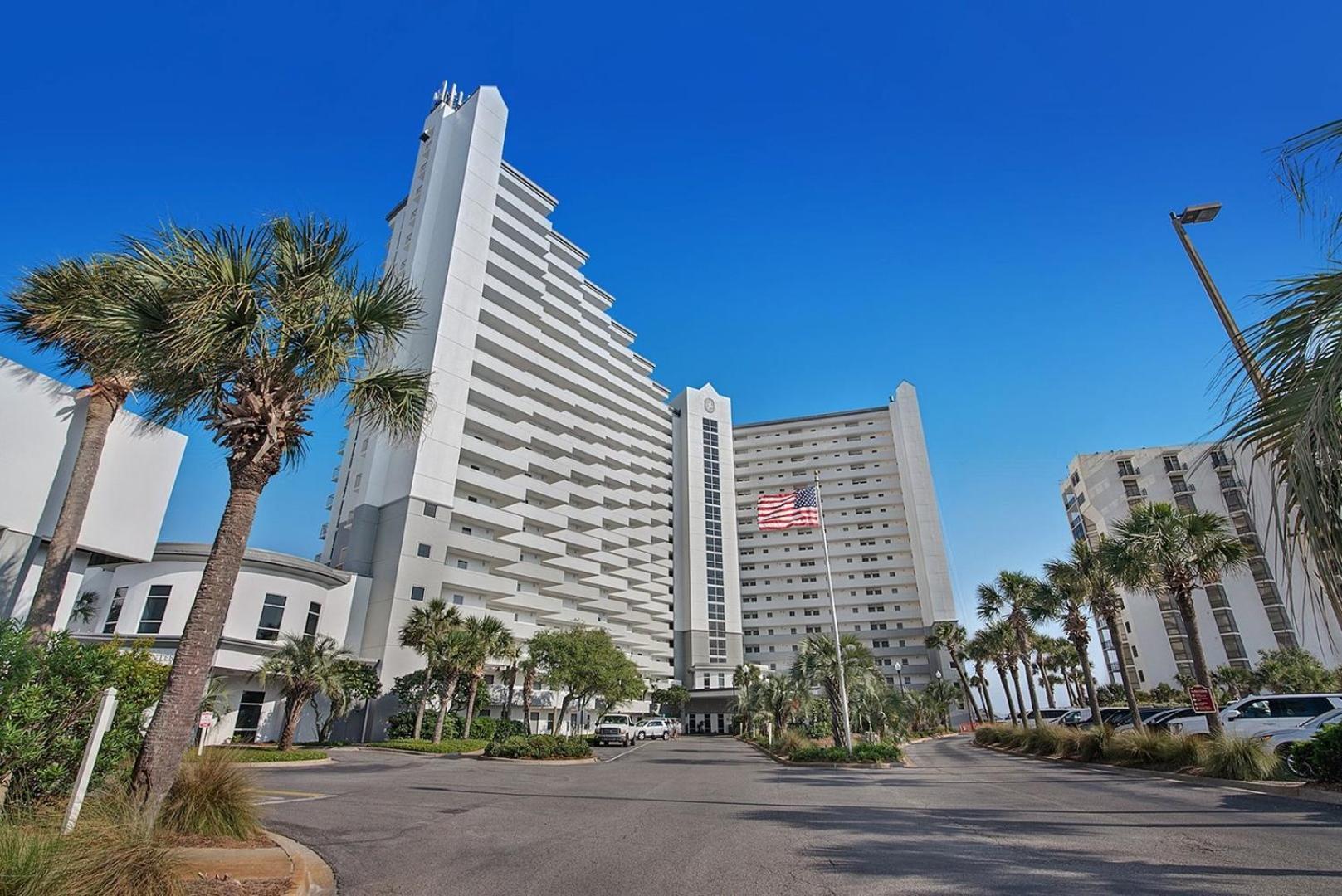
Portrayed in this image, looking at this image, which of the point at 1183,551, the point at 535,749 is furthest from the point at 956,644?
the point at 535,749

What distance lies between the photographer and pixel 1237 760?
14.7 meters

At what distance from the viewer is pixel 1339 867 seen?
22.3ft

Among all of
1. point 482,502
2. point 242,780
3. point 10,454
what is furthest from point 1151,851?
point 482,502

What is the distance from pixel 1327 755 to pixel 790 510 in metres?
16.3

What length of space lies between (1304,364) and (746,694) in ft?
182

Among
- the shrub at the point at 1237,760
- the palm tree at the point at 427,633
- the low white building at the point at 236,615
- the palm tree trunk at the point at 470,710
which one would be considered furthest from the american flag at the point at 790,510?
the low white building at the point at 236,615

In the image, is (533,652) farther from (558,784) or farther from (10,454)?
(10,454)

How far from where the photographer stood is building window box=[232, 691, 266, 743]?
31406 mm

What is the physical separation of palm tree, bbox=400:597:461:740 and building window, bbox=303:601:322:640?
17.7 ft

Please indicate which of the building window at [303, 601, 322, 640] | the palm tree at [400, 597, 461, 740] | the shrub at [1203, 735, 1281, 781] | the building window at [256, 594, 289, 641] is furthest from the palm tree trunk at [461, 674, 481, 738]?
the shrub at [1203, 735, 1281, 781]

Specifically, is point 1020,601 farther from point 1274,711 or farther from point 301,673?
point 301,673

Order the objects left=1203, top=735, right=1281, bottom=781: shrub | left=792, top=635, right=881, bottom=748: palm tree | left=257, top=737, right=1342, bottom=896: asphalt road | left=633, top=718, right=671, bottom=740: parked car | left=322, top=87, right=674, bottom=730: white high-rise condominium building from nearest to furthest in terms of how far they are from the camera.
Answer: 1. left=257, top=737, right=1342, bottom=896: asphalt road
2. left=1203, top=735, right=1281, bottom=781: shrub
3. left=792, top=635, right=881, bottom=748: palm tree
4. left=322, top=87, right=674, bottom=730: white high-rise condominium building
5. left=633, top=718, right=671, bottom=740: parked car

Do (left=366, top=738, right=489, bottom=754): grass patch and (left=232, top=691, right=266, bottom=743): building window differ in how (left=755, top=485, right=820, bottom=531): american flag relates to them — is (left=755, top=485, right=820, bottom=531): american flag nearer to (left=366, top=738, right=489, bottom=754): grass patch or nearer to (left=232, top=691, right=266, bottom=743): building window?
(left=366, top=738, right=489, bottom=754): grass patch

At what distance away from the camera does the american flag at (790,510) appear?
25.4m
